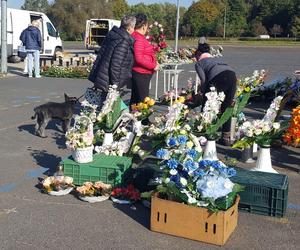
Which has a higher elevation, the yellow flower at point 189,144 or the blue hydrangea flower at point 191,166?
the yellow flower at point 189,144

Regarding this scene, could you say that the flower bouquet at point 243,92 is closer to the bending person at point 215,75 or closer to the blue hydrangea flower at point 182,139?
the bending person at point 215,75

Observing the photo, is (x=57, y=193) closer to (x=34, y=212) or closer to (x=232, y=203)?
(x=34, y=212)

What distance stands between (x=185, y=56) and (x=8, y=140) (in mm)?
5555

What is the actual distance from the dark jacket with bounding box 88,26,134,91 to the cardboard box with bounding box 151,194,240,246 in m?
3.18

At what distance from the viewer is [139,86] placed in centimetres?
803

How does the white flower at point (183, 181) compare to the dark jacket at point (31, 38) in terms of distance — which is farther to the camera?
the dark jacket at point (31, 38)

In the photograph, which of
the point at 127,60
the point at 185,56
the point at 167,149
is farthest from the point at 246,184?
the point at 185,56

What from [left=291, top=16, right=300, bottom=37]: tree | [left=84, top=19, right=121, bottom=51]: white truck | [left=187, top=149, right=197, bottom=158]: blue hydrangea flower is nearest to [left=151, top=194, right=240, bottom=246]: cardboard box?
[left=187, top=149, right=197, bottom=158]: blue hydrangea flower

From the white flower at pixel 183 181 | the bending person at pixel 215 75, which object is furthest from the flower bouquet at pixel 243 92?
the white flower at pixel 183 181

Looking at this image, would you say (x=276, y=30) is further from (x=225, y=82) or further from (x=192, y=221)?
(x=192, y=221)

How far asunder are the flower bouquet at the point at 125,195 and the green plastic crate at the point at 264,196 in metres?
1.04

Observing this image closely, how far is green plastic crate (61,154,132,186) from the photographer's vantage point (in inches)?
210

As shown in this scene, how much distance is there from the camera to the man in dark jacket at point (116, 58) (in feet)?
23.4

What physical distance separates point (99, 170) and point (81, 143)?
1.27ft
